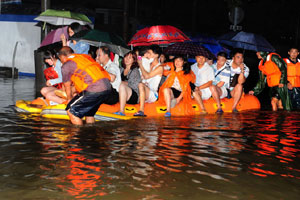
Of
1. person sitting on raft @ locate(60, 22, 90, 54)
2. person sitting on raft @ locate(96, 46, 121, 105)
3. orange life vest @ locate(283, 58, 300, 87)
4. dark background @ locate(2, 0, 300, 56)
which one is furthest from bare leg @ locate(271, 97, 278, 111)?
dark background @ locate(2, 0, 300, 56)

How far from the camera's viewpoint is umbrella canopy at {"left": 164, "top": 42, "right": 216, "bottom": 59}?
11.1 metres

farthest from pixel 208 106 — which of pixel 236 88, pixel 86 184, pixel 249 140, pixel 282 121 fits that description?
pixel 86 184

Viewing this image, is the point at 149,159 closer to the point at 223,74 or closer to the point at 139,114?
the point at 139,114

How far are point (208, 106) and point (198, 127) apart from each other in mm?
2199

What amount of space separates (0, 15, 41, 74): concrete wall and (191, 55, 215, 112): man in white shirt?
481 inches

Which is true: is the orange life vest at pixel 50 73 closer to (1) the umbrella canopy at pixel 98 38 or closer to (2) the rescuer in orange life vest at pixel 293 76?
(1) the umbrella canopy at pixel 98 38

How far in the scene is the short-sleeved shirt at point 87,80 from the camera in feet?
27.1

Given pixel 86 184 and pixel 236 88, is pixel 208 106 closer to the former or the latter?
pixel 236 88

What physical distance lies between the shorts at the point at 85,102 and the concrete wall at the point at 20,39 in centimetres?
1397

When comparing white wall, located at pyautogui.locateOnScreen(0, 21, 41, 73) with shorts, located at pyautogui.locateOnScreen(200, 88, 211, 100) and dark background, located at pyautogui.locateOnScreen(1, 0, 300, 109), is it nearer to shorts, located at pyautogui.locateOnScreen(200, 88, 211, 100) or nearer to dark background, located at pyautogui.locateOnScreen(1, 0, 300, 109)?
dark background, located at pyautogui.locateOnScreen(1, 0, 300, 109)

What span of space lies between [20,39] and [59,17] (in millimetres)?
11175

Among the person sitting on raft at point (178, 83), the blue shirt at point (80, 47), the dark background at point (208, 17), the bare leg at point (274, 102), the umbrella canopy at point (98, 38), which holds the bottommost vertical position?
the bare leg at point (274, 102)

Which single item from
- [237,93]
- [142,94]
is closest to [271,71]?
[237,93]

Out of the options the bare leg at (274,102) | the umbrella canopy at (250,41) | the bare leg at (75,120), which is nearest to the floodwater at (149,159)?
the bare leg at (75,120)
